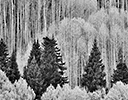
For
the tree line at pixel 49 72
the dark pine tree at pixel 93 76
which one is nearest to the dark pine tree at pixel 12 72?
the tree line at pixel 49 72

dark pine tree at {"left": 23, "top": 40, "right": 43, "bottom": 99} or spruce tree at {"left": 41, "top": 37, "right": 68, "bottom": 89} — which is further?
spruce tree at {"left": 41, "top": 37, "right": 68, "bottom": 89}

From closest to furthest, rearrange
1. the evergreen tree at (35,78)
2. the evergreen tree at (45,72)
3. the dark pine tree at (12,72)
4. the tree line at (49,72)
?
the evergreen tree at (35,78)
the evergreen tree at (45,72)
the tree line at (49,72)
the dark pine tree at (12,72)

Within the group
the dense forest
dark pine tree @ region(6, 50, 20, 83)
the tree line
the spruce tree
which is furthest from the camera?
the dense forest

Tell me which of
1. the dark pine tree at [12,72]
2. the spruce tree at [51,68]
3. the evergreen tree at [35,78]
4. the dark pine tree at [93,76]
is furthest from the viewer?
the dark pine tree at [93,76]

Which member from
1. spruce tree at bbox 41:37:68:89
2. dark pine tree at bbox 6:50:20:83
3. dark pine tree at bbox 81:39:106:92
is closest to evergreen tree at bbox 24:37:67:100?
spruce tree at bbox 41:37:68:89

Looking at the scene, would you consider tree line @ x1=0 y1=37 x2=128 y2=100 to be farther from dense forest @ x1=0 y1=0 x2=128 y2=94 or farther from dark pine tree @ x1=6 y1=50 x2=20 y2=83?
dense forest @ x1=0 y1=0 x2=128 y2=94

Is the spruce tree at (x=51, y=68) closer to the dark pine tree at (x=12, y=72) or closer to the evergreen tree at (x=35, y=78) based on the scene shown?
the evergreen tree at (x=35, y=78)

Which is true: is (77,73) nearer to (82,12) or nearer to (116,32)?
(116,32)

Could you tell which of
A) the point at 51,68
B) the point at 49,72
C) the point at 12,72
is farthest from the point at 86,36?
the point at 12,72

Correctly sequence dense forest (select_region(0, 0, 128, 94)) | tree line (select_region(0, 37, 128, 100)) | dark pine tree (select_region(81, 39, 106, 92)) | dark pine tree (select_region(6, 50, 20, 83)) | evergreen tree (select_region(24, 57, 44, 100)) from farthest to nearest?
dense forest (select_region(0, 0, 128, 94)) → dark pine tree (select_region(81, 39, 106, 92)) → dark pine tree (select_region(6, 50, 20, 83)) → tree line (select_region(0, 37, 128, 100)) → evergreen tree (select_region(24, 57, 44, 100))

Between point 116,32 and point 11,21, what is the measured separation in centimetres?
3926

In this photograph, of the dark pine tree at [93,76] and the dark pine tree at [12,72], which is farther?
the dark pine tree at [93,76]

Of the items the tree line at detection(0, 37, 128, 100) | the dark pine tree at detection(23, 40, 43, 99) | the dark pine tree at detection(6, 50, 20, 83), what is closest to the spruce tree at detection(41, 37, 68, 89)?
the tree line at detection(0, 37, 128, 100)

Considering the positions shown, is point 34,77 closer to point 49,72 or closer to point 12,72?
point 49,72
